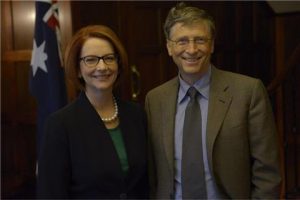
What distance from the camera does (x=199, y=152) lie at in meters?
1.53

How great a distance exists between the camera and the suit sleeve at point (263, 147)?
1.50 metres

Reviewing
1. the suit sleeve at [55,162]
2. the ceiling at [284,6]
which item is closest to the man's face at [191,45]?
the suit sleeve at [55,162]

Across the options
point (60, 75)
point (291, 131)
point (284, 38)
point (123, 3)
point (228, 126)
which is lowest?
point (291, 131)

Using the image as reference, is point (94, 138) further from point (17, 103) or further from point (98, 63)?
point (17, 103)

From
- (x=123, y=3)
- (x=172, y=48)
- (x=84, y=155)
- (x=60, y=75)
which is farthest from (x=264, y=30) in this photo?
(x=84, y=155)

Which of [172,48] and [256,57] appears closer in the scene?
[172,48]

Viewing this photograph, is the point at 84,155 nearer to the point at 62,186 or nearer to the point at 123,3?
the point at 62,186

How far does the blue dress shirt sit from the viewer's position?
1.54 metres

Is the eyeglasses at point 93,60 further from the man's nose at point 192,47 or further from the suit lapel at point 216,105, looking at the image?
the suit lapel at point 216,105

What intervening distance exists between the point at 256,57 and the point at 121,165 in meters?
3.22

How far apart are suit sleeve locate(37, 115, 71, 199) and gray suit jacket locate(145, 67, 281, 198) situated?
0.35 m

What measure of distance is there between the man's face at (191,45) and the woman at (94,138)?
0.67 ft

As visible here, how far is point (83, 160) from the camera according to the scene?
1.50 meters

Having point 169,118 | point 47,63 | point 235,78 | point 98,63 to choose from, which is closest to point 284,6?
point 47,63
